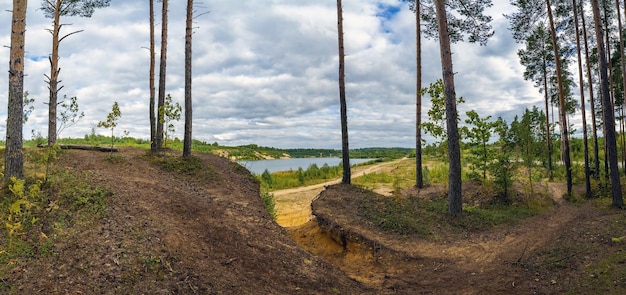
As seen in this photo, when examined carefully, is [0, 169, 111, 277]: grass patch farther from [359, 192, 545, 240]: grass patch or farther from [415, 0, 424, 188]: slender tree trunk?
[415, 0, 424, 188]: slender tree trunk

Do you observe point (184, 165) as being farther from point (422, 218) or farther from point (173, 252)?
point (422, 218)

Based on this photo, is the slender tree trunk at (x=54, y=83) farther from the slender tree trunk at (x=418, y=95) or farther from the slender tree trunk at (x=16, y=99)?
the slender tree trunk at (x=418, y=95)

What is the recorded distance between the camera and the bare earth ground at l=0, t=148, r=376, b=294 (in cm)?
494

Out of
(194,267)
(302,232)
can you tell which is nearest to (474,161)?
(302,232)

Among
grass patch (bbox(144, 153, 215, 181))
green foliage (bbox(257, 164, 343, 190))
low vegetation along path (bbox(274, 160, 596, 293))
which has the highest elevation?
grass patch (bbox(144, 153, 215, 181))

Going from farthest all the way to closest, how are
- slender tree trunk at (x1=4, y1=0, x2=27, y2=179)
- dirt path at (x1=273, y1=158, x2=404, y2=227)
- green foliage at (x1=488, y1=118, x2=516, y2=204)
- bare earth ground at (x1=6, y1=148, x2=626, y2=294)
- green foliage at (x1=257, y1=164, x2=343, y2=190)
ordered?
green foliage at (x1=257, y1=164, x2=343, y2=190), green foliage at (x1=488, y1=118, x2=516, y2=204), dirt path at (x1=273, y1=158, x2=404, y2=227), slender tree trunk at (x1=4, y1=0, x2=27, y2=179), bare earth ground at (x1=6, y1=148, x2=626, y2=294)

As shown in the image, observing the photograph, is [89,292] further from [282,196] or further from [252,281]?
[282,196]

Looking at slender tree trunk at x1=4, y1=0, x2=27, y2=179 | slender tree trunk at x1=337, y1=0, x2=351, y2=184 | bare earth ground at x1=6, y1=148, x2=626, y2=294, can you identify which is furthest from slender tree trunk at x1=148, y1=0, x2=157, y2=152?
slender tree trunk at x1=337, y1=0, x2=351, y2=184

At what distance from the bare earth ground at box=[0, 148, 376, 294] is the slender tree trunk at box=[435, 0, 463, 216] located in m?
6.45

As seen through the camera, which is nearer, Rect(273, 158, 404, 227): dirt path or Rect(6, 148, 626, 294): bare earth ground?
Rect(6, 148, 626, 294): bare earth ground

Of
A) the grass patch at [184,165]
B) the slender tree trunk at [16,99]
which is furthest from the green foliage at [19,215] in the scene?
the grass patch at [184,165]

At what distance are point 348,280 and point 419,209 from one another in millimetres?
6215

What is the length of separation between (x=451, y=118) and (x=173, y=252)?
9734 mm

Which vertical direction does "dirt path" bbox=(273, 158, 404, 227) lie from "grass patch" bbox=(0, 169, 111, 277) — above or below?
below
